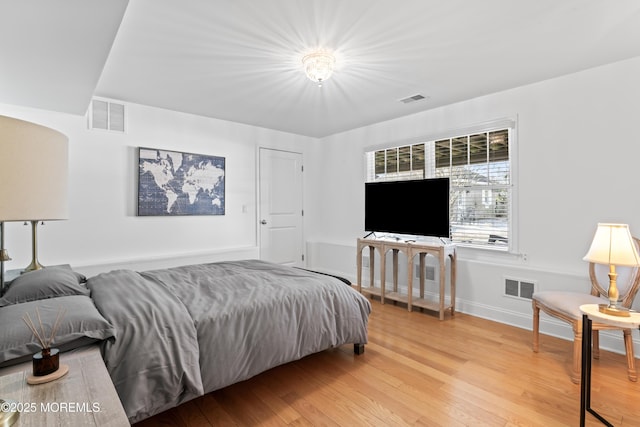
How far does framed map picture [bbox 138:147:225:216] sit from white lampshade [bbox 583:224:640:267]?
4037mm

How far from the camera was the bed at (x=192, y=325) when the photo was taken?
1.55 metres

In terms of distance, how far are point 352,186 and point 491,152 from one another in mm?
2097

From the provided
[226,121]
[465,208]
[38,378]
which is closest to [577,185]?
[465,208]

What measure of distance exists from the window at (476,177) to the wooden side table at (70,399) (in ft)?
11.9

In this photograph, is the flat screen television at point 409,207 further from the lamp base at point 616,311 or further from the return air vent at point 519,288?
the lamp base at point 616,311

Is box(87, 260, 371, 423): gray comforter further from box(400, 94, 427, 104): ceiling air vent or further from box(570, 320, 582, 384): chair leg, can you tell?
box(400, 94, 427, 104): ceiling air vent

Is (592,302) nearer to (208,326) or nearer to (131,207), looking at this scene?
(208,326)

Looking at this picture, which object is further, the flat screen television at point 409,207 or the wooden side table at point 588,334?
the flat screen television at point 409,207

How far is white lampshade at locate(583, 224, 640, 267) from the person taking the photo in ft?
5.84

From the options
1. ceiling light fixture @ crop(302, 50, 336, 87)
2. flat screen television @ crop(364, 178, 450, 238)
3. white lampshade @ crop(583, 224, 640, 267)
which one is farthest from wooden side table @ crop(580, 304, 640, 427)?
ceiling light fixture @ crop(302, 50, 336, 87)

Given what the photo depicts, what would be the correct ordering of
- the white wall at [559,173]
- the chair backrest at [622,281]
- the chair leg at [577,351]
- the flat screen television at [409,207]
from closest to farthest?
the chair leg at [577,351] → the chair backrest at [622,281] → the white wall at [559,173] → the flat screen television at [409,207]

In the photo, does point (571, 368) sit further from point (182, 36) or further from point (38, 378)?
Result: point (182, 36)

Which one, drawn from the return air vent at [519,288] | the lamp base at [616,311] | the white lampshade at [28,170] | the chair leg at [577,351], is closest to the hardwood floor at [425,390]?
the chair leg at [577,351]

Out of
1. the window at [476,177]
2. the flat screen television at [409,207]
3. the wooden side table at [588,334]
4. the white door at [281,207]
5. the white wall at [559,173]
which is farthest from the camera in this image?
the white door at [281,207]
